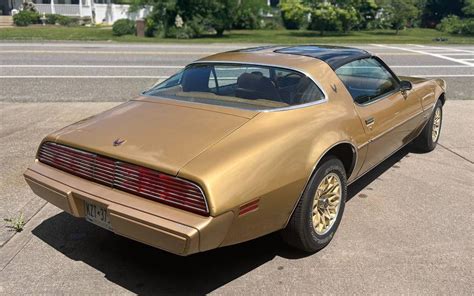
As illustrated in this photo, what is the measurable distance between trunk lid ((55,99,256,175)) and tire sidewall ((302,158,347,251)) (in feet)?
2.19

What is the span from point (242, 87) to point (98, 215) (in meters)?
1.59

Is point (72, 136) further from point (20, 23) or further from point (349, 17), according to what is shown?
point (20, 23)

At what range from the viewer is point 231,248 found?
3.65 metres

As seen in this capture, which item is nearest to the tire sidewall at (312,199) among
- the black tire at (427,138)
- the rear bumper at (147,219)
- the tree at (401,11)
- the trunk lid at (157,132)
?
the trunk lid at (157,132)

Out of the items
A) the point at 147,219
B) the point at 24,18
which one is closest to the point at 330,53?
the point at 147,219

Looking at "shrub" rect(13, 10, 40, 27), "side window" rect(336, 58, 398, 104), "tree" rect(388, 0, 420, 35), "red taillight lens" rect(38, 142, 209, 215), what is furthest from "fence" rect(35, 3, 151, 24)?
"red taillight lens" rect(38, 142, 209, 215)

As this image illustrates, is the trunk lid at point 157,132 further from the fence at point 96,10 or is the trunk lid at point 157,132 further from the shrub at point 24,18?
the fence at point 96,10

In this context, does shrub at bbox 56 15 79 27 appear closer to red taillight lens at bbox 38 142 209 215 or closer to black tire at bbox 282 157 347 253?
red taillight lens at bbox 38 142 209 215

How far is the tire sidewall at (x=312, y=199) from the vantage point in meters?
3.28

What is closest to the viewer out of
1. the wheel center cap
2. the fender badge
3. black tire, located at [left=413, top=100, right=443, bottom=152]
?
the fender badge

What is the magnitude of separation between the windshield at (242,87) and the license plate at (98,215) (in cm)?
124

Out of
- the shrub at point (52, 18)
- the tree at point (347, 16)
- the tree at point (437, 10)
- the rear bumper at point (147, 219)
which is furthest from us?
the tree at point (437, 10)

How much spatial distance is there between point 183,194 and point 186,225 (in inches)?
8.1

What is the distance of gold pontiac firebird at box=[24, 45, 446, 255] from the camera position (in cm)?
274
